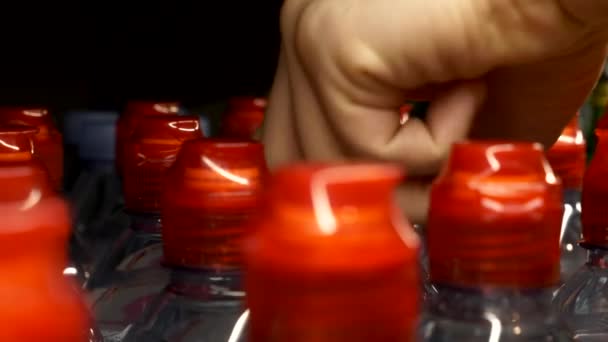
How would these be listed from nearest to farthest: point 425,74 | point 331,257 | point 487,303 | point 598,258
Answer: point 331,257 < point 487,303 < point 425,74 < point 598,258

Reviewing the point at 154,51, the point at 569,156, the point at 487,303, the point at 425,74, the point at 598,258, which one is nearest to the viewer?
the point at 487,303

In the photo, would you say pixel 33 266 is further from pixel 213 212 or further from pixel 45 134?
pixel 45 134

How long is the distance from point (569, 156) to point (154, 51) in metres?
0.68

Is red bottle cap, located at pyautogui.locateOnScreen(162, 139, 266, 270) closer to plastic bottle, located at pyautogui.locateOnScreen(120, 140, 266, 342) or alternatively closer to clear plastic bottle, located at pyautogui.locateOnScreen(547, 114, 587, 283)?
plastic bottle, located at pyautogui.locateOnScreen(120, 140, 266, 342)

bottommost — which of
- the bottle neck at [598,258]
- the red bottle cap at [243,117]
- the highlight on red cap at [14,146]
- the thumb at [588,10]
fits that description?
the red bottle cap at [243,117]

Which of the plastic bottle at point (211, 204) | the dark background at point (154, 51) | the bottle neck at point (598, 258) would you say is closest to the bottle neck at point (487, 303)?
the plastic bottle at point (211, 204)

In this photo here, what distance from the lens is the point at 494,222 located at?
0.46 metres

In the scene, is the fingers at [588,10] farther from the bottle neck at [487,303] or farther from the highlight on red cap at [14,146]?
the highlight on red cap at [14,146]

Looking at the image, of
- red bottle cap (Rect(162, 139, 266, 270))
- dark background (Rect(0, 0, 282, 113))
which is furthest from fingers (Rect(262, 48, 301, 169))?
dark background (Rect(0, 0, 282, 113))

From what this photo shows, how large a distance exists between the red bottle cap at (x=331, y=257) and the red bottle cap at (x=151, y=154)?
1.16ft

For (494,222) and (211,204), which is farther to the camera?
(211,204)

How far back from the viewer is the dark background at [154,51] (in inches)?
56.8

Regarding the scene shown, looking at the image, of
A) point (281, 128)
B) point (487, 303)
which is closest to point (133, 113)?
point (281, 128)

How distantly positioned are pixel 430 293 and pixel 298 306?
0.28 metres
